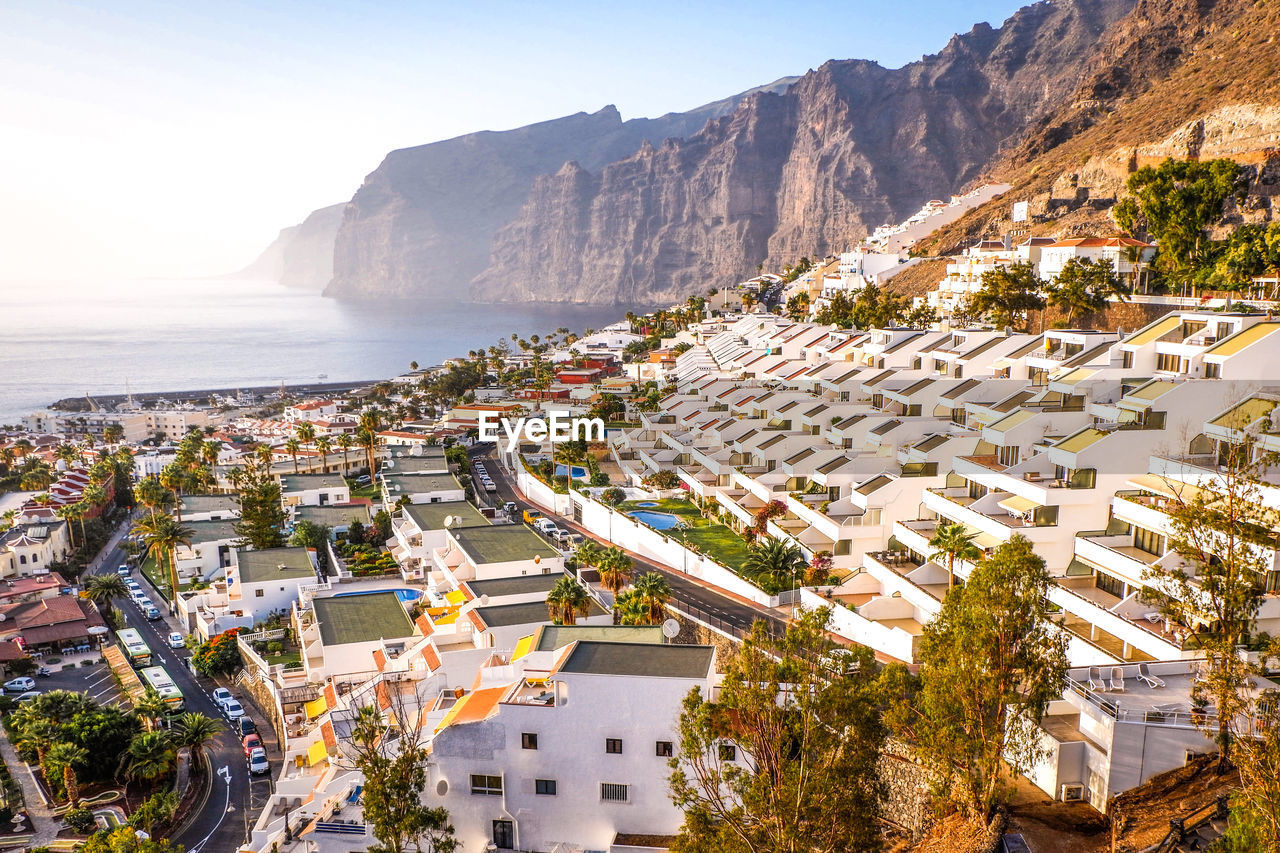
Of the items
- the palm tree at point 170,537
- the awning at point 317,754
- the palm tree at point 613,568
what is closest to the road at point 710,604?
the palm tree at point 613,568

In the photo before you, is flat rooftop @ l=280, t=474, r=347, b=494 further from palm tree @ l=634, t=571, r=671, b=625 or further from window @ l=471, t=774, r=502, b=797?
window @ l=471, t=774, r=502, b=797

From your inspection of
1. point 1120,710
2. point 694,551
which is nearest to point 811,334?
point 694,551

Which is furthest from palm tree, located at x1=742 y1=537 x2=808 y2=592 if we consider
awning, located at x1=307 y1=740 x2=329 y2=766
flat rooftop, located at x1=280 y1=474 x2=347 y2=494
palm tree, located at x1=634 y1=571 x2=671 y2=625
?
flat rooftop, located at x1=280 y1=474 x2=347 y2=494

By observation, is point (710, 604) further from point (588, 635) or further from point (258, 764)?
point (258, 764)

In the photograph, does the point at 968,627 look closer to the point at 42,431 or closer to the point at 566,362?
the point at 566,362

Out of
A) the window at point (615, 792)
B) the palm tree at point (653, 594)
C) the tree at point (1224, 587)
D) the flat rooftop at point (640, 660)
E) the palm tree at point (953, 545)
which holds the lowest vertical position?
the window at point (615, 792)

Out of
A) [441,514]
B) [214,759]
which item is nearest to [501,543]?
[441,514]

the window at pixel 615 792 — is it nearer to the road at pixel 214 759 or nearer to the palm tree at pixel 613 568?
the road at pixel 214 759
